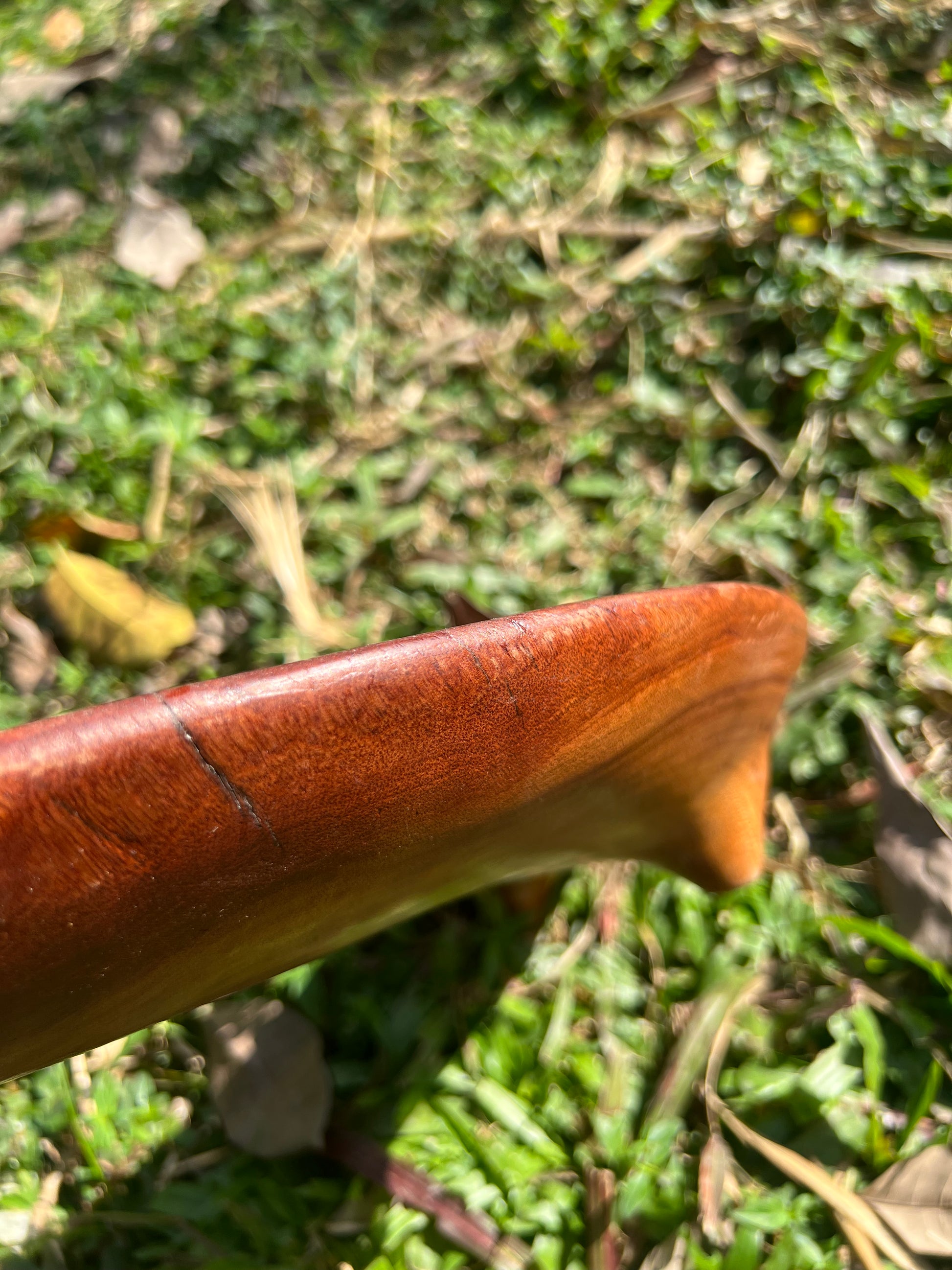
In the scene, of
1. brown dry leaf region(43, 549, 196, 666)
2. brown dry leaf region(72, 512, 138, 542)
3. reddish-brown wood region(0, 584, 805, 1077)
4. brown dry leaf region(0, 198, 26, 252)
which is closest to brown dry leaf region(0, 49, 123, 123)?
brown dry leaf region(0, 198, 26, 252)

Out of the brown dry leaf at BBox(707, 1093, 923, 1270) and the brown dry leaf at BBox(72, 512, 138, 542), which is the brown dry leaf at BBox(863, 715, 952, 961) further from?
the brown dry leaf at BBox(72, 512, 138, 542)

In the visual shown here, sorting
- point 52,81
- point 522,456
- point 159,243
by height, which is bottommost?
point 522,456

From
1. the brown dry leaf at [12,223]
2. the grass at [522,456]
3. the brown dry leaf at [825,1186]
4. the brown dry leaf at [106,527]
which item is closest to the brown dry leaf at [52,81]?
the grass at [522,456]

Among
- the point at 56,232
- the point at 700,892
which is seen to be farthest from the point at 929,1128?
the point at 56,232

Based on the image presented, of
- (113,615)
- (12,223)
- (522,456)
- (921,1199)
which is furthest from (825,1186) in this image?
(12,223)

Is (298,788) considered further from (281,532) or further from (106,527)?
(106,527)

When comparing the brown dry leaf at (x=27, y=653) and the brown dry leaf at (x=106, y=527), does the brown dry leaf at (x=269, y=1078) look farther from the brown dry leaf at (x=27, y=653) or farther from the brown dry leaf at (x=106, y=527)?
the brown dry leaf at (x=106, y=527)

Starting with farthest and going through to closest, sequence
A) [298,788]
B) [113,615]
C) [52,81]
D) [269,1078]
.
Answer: [52,81] < [113,615] < [269,1078] < [298,788]

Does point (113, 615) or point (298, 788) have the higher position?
point (298, 788)
